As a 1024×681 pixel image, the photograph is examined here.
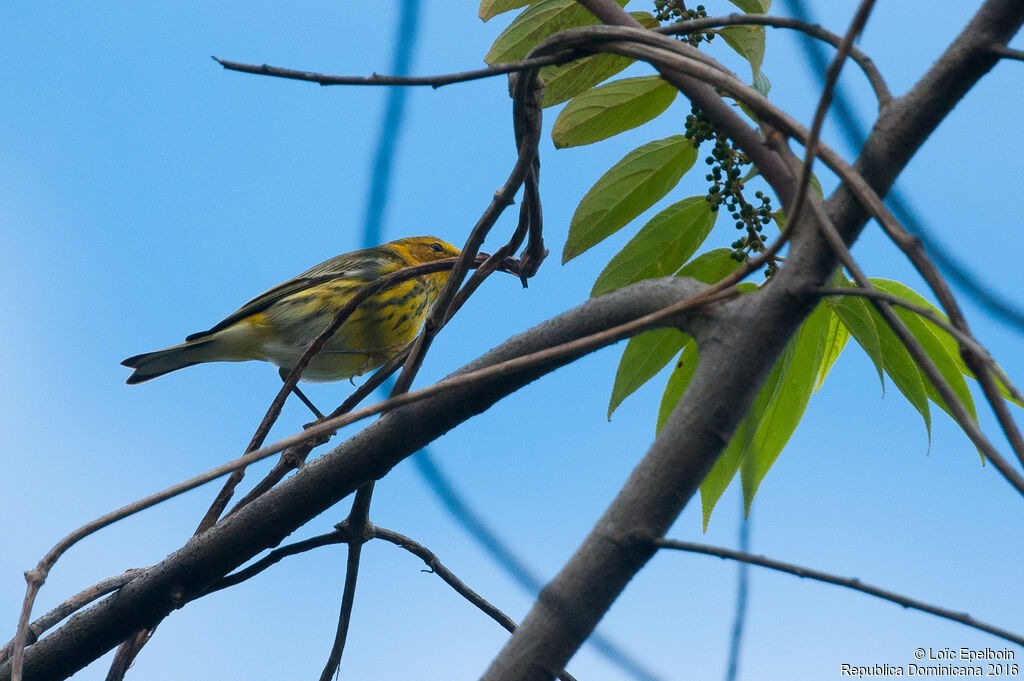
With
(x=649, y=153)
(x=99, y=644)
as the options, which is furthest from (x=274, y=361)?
(x=649, y=153)

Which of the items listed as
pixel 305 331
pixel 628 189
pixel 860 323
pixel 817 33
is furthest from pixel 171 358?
pixel 817 33

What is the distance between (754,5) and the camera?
38.7 inches

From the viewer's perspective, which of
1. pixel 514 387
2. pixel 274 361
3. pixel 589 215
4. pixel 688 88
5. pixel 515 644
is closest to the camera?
pixel 515 644

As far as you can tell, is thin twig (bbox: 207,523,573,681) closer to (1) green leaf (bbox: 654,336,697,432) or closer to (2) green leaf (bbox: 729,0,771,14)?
(1) green leaf (bbox: 654,336,697,432)

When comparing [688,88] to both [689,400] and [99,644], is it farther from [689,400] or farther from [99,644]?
[99,644]

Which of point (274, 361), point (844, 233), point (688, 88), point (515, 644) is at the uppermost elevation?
point (274, 361)

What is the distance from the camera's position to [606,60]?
1.02m

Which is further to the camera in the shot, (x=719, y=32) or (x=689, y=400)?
(x=719, y=32)

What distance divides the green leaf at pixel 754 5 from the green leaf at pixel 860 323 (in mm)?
347

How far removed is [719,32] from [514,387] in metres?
0.46

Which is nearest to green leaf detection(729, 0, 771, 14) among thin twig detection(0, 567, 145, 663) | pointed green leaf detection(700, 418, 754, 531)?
pointed green leaf detection(700, 418, 754, 531)

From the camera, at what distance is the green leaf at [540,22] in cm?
102

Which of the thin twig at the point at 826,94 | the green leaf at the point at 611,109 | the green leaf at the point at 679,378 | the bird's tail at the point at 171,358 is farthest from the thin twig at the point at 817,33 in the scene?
the bird's tail at the point at 171,358

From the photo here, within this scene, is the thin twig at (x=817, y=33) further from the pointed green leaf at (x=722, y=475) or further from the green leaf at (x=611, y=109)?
the pointed green leaf at (x=722, y=475)
